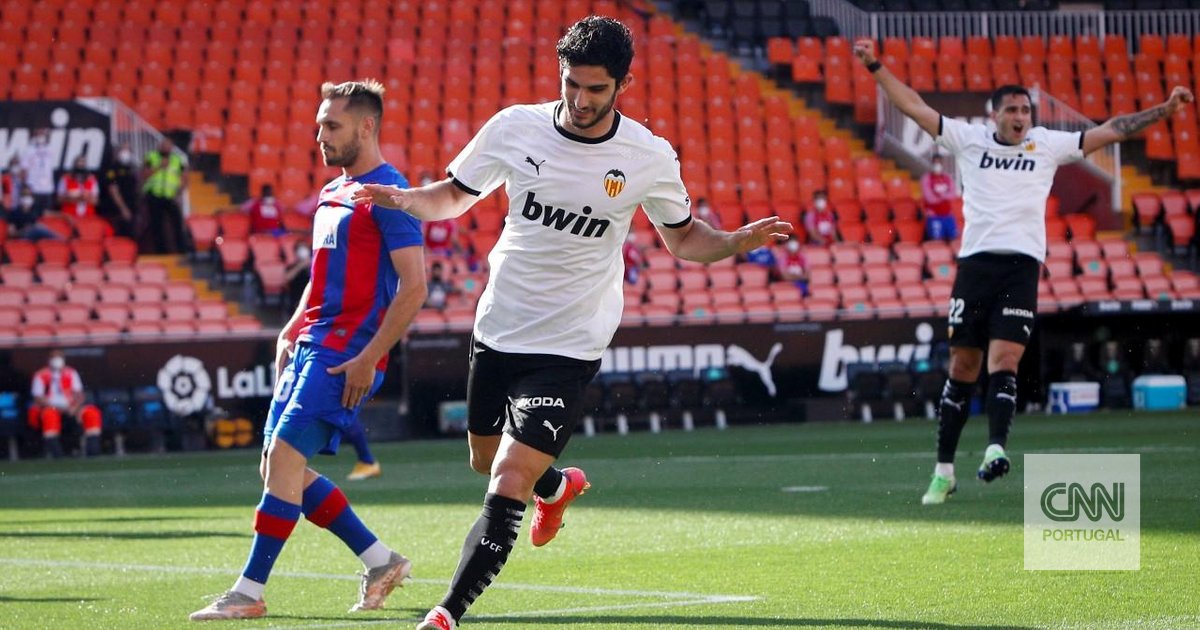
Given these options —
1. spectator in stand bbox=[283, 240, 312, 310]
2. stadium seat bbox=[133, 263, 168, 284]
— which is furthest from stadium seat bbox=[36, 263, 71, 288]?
spectator in stand bbox=[283, 240, 312, 310]

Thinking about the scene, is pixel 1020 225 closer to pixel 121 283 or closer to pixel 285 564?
pixel 285 564

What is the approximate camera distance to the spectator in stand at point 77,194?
80.0 feet

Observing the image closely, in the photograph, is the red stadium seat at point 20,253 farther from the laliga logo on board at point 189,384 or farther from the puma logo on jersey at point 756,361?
the puma logo on jersey at point 756,361

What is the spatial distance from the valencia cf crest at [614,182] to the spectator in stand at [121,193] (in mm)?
19680

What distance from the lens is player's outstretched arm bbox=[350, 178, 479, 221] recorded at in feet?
19.3

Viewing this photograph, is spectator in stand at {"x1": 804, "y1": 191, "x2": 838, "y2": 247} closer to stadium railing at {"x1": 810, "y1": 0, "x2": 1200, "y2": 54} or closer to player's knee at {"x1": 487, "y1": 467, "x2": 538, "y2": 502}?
Answer: stadium railing at {"x1": 810, "y1": 0, "x2": 1200, "y2": 54}

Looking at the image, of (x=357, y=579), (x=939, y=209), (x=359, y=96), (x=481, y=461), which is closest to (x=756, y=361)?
(x=939, y=209)

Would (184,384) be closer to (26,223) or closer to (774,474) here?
(26,223)

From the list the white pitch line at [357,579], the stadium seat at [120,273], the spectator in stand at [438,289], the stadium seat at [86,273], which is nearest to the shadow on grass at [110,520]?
the white pitch line at [357,579]

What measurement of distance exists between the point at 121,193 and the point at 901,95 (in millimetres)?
16855

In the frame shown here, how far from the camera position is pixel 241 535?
394 inches

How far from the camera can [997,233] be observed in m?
10.5

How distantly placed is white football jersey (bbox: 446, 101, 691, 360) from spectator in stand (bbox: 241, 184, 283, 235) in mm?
17824

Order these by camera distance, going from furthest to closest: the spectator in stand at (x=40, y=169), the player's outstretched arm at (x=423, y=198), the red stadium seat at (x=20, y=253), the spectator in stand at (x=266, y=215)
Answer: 1. the spectator in stand at (x=40, y=169)
2. the spectator in stand at (x=266, y=215)
3. the red stadium seat at (x=20, y=253)
4. the player's outstretched arm at (x=423, y=198)
